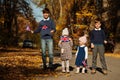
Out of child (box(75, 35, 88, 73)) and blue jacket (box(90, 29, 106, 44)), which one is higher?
blue jacket (box(90, 29, 106, 44))

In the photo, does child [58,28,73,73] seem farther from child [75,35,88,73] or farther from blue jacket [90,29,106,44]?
blue jacket [90,29,106,44]

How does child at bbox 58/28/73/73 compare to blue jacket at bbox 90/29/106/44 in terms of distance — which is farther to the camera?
child at bbox 58/28/73/73

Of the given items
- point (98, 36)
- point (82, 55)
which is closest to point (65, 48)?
point (82, 55)

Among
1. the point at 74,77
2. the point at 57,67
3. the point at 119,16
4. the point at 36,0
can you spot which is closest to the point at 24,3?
the point at 119,16

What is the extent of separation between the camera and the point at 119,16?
123 feet

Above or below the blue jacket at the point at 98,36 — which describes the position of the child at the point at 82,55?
below

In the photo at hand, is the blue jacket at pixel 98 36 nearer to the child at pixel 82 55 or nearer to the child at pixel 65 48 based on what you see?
the child at pixel 82 55

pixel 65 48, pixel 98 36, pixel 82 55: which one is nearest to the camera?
pixel 98 36

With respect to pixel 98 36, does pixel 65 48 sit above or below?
below

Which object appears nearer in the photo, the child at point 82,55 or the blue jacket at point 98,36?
the blue jacket at point 98,36

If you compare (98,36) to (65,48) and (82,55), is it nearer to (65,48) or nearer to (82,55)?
(82,55)

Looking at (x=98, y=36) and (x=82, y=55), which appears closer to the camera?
(x=98, y=36)

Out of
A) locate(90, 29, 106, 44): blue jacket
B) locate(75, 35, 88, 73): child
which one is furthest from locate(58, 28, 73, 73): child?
locate(90, 29, 106, 44): blue jacket

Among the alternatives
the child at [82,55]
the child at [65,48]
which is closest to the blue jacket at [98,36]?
the child at [82,55]
